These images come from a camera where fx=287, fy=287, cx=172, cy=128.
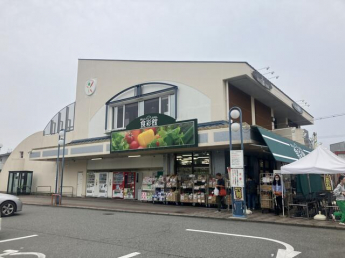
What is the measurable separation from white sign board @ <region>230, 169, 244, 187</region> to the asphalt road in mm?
1601

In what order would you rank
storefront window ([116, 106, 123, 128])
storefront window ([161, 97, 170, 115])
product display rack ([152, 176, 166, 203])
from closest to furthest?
product display rack ([152, 176, 166, 203])
storefront window ([161, 97, 170, 115])
storefront window ([116, 106, 123, 128])

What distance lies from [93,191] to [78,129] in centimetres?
508

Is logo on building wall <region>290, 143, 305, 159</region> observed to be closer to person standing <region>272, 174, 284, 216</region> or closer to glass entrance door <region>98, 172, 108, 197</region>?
person standing <region>272, 174, 284, 216</region>

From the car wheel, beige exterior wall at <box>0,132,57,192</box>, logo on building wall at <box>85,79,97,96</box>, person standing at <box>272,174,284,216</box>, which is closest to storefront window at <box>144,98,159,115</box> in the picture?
logo on building wall at <box>85,79,97,96</box>

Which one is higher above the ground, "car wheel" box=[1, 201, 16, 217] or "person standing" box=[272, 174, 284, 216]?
"person standing" box=[272, 174, 284, 216]

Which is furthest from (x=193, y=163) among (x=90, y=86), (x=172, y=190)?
(x=90, y=86)

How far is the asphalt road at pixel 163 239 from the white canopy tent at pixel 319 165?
92.7 inches

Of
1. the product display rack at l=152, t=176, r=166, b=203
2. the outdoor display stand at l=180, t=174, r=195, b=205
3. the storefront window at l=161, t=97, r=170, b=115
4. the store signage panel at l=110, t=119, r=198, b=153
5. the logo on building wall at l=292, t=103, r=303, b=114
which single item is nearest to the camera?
the store signage panel at l=110, t=119, r=198, b=153

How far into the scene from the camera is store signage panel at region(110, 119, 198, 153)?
14.5 metres

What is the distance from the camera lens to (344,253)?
6.11 meters

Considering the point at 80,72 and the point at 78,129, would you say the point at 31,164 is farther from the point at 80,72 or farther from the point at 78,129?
the point at 80,72

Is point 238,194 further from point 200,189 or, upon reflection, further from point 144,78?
point 144,78

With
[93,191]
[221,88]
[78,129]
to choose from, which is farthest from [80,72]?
[221,88]

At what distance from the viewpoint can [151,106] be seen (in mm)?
18625
